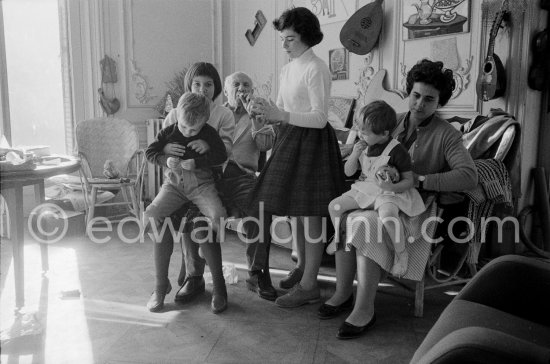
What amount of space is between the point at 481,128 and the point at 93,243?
2926mm

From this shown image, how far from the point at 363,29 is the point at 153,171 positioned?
8.56 feet

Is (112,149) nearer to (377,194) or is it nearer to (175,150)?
(175,150)

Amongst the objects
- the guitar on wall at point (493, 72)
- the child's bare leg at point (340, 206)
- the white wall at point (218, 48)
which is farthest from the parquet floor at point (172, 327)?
the white wall at point (218, 48)

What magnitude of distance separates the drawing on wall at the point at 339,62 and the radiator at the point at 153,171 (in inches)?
74.6

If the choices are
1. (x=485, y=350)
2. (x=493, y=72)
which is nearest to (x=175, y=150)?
(x=485, y=350)

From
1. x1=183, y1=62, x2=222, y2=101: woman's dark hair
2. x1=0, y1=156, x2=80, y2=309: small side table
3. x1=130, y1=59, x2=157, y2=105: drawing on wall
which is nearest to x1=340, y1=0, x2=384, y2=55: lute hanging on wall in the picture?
x1=183, y1=62, x2=222, y2=101: woman's dark hair

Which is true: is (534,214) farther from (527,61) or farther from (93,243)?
(93,243)

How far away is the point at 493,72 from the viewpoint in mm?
3375

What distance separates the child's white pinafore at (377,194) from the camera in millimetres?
2500

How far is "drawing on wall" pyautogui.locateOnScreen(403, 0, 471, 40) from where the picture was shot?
11.8ft

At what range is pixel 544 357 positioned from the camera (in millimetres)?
1045

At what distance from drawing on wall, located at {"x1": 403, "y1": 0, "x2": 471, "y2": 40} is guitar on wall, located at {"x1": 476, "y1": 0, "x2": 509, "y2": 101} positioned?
269 millimetres

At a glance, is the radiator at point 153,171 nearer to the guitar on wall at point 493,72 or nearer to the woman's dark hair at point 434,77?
the guitar on wall at point 493,72

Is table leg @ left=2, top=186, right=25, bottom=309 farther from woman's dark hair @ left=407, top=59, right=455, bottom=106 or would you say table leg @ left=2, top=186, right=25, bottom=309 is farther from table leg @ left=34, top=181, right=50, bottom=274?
woman's dark hair @ left=407, top=59, right=455, bottom=106
